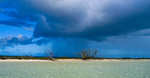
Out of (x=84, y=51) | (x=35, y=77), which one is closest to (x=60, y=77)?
(x=35, y=77)

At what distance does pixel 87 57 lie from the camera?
2840 inches

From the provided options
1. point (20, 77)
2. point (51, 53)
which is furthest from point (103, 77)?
point (51, 53)

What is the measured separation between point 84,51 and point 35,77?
5256cm

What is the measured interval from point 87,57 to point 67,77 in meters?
54.5

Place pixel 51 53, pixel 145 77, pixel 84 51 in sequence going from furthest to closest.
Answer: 1. pixel 84 51
2. pixel 51 53
3. pixel 145 77

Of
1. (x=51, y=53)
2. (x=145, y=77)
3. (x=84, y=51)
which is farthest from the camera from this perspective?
(x=84, y=51)

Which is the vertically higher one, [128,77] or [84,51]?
[84,51]

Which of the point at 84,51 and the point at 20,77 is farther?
the point at 84,51

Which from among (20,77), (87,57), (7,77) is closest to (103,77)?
(20,77)

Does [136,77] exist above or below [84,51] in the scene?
below

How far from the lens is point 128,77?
18.5 meters

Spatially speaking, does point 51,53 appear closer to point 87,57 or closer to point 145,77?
point 87,57

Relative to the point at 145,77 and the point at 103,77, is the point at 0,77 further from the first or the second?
the point at 145,77

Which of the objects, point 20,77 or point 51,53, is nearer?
point 20,77
